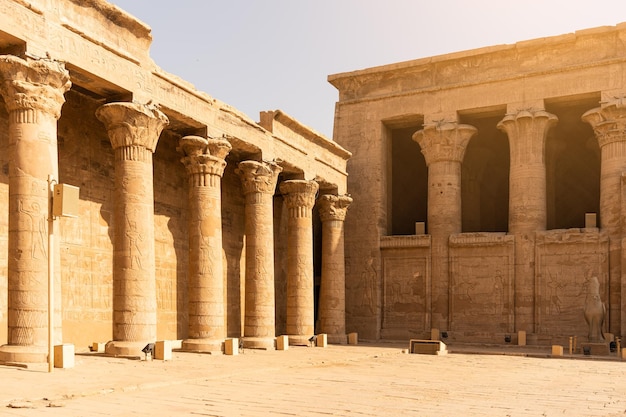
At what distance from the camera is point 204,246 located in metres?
17.4

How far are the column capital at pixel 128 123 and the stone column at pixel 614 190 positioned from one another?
1576cm

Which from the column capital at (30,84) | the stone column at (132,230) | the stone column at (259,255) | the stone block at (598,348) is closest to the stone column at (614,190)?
the stone block at (598,348)

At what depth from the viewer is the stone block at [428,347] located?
63.7 ft

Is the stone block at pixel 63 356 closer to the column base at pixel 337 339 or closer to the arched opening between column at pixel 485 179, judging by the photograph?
the column base at pixel 337 339

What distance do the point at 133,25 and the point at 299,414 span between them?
10.2 metres

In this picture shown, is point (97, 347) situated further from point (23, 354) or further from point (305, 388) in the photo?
point (305, 388)

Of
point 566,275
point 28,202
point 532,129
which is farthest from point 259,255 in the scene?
point 532,129

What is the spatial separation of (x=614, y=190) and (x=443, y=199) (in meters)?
5.69

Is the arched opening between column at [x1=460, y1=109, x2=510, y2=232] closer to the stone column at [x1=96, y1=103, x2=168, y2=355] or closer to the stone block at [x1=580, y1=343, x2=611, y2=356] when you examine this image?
the stone block at [x1=580, y1=343, x2=611, y2=356]

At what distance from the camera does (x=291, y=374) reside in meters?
12.6

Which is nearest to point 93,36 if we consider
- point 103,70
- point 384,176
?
point 103,70

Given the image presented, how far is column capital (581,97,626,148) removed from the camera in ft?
78.5

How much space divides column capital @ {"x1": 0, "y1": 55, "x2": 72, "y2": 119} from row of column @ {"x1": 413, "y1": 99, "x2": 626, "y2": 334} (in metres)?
16.5

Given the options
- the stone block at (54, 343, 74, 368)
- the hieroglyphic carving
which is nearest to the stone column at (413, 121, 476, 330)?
the hieroglyphic carving
